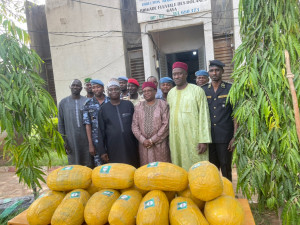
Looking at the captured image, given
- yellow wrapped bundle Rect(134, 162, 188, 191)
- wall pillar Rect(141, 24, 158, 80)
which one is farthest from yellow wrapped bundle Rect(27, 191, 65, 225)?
wall pillar Rect(141, 24, 158, 80)

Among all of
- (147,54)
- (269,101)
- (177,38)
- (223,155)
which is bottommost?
(223,155)

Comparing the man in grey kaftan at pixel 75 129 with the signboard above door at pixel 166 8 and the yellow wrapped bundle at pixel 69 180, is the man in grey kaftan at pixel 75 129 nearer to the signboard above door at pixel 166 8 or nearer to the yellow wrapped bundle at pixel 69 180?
the yellow wrapped bundle at pixel 69 180

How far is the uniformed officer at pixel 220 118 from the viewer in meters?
3.08

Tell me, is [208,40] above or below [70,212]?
above

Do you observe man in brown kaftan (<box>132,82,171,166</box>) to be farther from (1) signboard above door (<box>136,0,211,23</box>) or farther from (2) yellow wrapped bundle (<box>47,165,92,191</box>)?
(1) signboard above door (<box>136,0,211,23</box>)

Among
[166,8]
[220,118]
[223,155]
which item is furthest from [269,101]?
[166,8]

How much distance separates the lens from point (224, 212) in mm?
1290

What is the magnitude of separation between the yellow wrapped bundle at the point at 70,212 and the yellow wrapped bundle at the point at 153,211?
402 millimetres

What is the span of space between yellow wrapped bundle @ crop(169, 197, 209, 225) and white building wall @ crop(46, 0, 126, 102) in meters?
Answer: 7.00

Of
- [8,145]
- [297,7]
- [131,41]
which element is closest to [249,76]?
[297,7]

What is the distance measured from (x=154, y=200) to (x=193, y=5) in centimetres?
707

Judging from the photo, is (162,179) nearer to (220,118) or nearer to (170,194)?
(170,194)

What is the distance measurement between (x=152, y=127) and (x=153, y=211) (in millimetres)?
1616

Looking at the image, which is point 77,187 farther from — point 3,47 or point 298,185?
point 298,185
